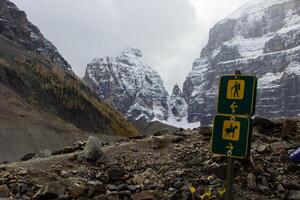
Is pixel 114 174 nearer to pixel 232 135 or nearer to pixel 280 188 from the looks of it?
pixel 280 188

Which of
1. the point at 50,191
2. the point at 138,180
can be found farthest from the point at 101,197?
the point at 138,180

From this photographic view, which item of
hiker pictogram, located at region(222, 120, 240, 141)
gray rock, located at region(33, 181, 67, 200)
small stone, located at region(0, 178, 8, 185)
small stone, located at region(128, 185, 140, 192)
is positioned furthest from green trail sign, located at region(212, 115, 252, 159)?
small stone, located at region(0, 178, 8, 185)

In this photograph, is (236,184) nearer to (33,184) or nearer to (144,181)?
(144,181)

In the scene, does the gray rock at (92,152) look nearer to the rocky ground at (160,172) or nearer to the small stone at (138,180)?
the rocky ground at (160,172)

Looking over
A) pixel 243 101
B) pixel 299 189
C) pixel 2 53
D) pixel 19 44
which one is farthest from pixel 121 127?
pixel 243 101

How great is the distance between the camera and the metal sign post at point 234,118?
6582mm

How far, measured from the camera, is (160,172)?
1285 centimetres

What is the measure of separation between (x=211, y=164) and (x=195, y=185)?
134 centimetres

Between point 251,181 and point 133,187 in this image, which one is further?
point 133,187

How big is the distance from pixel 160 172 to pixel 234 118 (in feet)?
21.0

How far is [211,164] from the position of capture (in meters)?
12.6

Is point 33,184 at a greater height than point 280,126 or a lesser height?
lesser

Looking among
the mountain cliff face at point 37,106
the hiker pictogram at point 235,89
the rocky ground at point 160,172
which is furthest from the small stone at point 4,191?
the mountain cliff face at point 37,106

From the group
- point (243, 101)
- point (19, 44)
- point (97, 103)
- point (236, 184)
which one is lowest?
point (236, 184)
